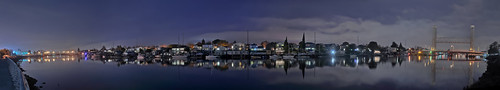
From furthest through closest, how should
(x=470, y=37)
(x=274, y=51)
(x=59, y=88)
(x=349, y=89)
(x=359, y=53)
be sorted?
1. (x=470, y=37)
2. (x=359, y=53)
3. (x=274, y=51)
4. (x=59, y=88)
5. (x=349, y=89)

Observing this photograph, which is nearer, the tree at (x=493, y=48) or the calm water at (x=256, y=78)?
the calm water at (x=256, y=78)

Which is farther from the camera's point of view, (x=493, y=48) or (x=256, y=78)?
(x=493, y=48)

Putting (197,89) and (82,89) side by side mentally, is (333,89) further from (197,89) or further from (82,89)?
(82,89)

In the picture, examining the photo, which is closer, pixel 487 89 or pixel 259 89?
pixel 487 89

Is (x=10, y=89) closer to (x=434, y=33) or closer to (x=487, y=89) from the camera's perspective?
(x=487, y=89)

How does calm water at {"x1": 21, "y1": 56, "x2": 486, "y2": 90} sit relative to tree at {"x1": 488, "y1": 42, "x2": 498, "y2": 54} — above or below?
below

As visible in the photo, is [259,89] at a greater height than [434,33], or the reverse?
[434,33]

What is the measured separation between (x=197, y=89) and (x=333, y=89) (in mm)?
10168

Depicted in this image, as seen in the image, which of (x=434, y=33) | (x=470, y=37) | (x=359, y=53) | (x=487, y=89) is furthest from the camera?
(x=434, y=33)

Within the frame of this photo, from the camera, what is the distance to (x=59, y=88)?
845 inches

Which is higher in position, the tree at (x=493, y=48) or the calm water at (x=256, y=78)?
the tree at (x=493, y=48)

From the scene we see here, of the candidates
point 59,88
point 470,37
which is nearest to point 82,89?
point 59,88

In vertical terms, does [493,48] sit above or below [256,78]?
above

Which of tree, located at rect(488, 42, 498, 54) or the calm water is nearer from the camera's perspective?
the calm water
